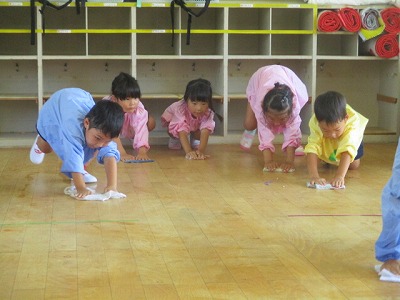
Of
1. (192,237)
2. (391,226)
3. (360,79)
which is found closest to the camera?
(391,226)

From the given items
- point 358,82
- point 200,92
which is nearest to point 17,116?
point 200,92

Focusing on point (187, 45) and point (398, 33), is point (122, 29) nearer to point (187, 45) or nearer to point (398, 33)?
point (187, 45)

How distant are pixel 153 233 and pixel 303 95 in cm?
218

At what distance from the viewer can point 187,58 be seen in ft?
17.7

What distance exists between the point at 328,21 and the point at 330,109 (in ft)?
5.59

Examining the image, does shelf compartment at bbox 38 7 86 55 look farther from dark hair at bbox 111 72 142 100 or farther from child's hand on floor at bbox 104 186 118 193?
child's hand on floor at bbox 104 186 118 193

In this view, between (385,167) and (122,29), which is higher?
(122,29)

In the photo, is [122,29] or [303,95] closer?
[303,95]

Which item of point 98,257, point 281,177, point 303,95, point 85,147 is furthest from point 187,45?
point 98,257

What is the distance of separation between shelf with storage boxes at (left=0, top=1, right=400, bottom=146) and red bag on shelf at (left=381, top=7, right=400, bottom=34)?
0.25 meters

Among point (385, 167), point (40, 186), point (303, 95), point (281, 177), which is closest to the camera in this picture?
point (40, 186)

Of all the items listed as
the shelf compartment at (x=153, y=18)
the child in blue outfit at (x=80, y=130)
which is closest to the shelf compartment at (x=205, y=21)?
the shelf compartment at (x=153, y=18)

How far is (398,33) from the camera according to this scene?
5.47 m

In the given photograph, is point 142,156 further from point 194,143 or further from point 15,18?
point 15,18
